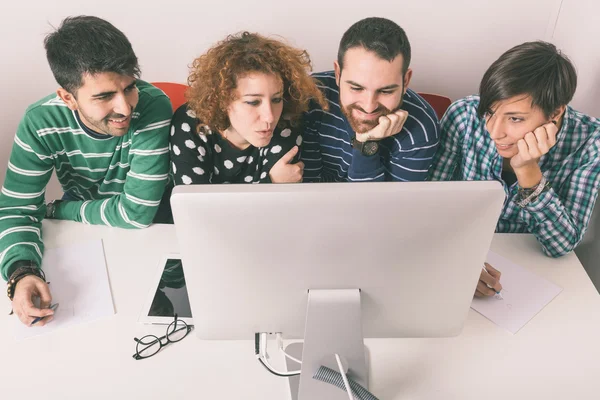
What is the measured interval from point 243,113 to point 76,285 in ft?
2.27

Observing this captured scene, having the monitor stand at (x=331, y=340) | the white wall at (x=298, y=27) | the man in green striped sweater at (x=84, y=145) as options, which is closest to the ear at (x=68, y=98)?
the man in green striped sweater at (x=84, y=145)

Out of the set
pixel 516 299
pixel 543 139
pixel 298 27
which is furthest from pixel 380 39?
pixel 516 299

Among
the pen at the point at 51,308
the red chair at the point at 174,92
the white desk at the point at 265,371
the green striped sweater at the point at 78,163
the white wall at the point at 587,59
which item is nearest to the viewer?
the white desk at the point at 265,371

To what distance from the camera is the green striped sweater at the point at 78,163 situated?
4.75 feet

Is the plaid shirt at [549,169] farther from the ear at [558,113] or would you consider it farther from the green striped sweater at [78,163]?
the green striped sweater at [78,163]

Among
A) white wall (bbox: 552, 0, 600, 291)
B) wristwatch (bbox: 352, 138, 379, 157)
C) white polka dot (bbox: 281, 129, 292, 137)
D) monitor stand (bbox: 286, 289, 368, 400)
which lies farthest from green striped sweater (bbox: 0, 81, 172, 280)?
white wall (bbox: 552, 0, 600, 291)

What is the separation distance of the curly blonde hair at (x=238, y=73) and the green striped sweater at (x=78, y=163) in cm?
17

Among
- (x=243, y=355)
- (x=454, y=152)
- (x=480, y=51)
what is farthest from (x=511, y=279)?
(x=480, y=51)

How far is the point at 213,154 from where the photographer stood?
5.15 feet

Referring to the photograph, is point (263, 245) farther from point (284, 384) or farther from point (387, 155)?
point (387, 155)

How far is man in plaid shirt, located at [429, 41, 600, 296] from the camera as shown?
1.38 m

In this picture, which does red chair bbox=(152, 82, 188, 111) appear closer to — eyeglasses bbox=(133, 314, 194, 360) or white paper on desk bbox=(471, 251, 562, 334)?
eyeglasses bbox=(133, 314, 194, 360)

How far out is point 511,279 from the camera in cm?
133

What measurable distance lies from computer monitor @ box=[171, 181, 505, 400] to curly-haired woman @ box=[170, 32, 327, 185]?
670 mm
